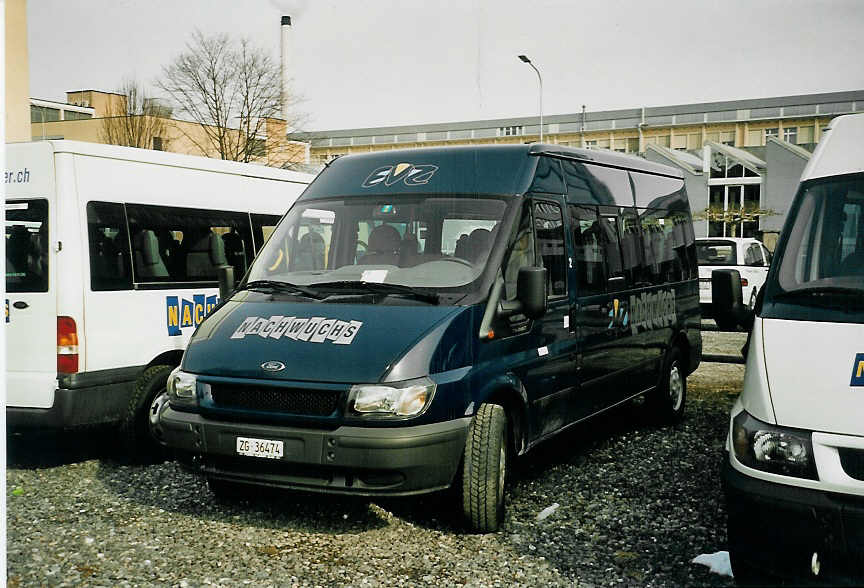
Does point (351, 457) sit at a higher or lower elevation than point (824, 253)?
lower

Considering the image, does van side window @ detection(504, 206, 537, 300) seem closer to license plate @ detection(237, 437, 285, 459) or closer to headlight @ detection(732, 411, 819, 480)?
license plate @ detection(237, 437, 285, 459)

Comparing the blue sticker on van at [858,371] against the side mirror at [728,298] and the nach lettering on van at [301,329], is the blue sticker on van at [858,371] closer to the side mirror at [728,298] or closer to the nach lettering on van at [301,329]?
the side mirror at [728,298]

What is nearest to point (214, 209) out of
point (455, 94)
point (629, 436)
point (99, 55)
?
point (99, 55)

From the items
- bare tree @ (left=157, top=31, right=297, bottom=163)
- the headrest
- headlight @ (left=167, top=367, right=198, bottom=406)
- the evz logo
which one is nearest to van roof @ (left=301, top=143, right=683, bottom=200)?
the evz logo

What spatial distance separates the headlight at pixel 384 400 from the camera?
4.67 metres

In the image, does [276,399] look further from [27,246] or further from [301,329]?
[27,246]

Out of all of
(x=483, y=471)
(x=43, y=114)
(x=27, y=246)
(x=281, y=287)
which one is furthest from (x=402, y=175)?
(x=43, y=114)

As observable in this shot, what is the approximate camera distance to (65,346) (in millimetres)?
6285

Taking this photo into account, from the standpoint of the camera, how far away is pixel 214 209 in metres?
7.85

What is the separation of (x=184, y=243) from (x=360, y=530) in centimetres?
328

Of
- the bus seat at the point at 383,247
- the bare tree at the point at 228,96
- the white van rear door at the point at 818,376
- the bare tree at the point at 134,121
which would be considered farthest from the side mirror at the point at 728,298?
the bare tree at the point at 134,121

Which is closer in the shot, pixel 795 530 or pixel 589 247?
pixel 795 530

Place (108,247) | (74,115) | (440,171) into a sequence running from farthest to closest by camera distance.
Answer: (74,115) → (108,247) → (440,171)

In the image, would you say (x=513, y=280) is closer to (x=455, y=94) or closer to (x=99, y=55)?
(x=455, y=94)
